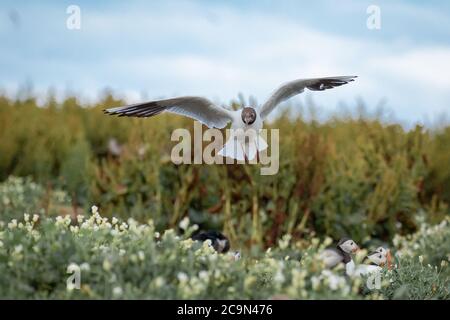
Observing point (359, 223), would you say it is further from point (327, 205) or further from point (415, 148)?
point (415, 148)

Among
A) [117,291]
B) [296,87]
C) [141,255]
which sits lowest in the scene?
[117,291]

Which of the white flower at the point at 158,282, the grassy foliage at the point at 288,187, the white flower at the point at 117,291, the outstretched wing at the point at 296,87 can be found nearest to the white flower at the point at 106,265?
the white flower at the point at 117,291

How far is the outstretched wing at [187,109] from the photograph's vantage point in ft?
16.3

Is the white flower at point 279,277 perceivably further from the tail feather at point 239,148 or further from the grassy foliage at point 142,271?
the tail feather at point 239,148

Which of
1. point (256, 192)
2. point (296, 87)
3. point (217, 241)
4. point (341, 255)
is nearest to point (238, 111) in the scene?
point (296, 87)

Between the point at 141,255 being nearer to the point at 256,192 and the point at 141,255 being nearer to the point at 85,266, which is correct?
the point at 85,266

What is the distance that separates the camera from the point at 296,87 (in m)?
5.05

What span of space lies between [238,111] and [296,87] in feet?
1.70

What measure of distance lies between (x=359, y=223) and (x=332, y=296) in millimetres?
5583

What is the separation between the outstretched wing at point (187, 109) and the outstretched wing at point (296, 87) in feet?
0.79
